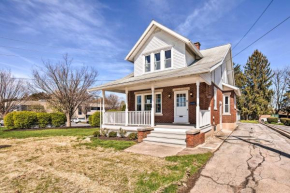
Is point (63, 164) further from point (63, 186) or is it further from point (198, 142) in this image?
point (198, 142)

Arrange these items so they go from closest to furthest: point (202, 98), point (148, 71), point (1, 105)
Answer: point (202, 98)
point (148, 71)
point (1, 105)

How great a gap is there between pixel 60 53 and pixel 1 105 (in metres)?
14.3

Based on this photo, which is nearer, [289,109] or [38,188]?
[38,188]

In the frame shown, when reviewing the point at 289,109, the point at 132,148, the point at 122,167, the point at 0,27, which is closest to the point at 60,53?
the point at 0,27

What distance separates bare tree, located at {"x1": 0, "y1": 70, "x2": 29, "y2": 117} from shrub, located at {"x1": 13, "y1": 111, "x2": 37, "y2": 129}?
29.7ft

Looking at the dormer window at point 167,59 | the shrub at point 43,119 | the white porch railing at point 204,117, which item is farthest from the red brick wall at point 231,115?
the shrub at point 43,119

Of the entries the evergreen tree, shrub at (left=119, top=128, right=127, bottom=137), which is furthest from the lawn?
the evergreen tree

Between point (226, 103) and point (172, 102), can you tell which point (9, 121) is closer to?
point (172, 102)

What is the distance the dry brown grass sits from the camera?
381cm

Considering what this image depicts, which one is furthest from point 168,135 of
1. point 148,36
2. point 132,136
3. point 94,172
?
point 148,36

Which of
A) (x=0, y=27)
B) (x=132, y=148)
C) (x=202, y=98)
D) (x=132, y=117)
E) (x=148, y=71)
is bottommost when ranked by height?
(x=132, y=148)

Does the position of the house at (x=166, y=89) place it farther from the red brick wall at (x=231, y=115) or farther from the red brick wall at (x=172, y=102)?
the red brick wall at (x=231, y=115)

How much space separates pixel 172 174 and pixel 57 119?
18.4m

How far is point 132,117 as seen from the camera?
10.4 meters
